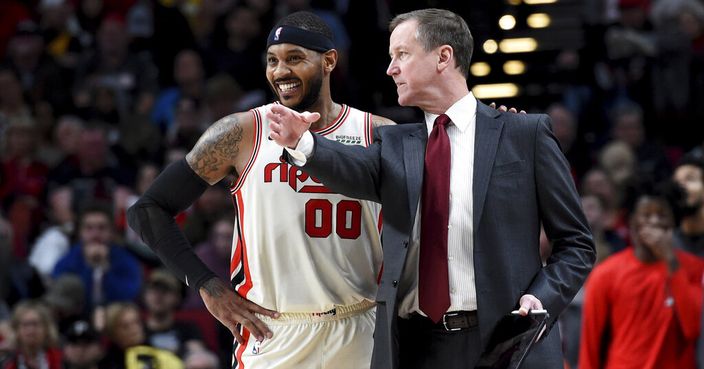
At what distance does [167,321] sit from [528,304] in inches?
215

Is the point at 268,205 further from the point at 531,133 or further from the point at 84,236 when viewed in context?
the point at 84,236

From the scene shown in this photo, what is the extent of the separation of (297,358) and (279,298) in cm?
27

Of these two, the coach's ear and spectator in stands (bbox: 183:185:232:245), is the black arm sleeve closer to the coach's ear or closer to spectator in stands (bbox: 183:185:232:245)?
the coach's ear

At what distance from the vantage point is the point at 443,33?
17.4 feet

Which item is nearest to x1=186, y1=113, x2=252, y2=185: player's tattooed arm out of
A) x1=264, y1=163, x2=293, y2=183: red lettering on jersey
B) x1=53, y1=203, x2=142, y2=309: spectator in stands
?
x1=264, y1=163, x2=293, y2=183: red lettering on jersey

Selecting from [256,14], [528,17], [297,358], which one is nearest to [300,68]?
[297,358]

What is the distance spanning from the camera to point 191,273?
586cm

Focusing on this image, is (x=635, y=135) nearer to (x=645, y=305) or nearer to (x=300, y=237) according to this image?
(x=645, y=305)

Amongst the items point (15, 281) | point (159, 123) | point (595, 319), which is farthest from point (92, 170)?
point (595, 319)

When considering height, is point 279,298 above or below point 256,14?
below

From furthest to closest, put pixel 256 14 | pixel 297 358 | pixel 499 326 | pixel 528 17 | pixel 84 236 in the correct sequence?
pixel 256 14 < pixel 528 17 < pixel 84 236 < pixel 297 358 < pixel 499 326

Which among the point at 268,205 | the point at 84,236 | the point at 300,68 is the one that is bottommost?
the point at 84,236

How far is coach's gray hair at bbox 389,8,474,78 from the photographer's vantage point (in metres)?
5.28

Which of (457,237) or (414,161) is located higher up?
(414,161)
